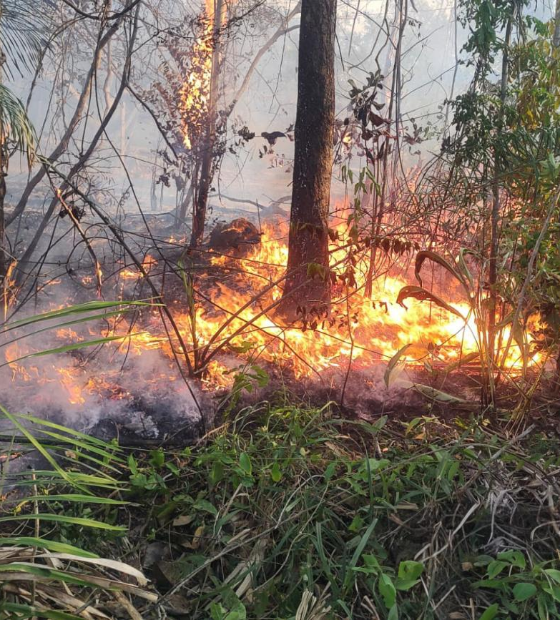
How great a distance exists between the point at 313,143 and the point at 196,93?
325 cm

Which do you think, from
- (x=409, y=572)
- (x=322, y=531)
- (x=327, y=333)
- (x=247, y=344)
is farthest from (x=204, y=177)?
(x=409, y=572)

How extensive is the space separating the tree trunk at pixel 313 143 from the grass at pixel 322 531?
197 cm

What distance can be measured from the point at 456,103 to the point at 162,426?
2699 millimetres

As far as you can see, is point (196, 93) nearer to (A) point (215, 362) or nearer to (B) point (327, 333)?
(B) point (327, 333)

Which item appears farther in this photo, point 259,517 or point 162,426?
point 162,426

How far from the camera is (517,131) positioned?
2.90 m

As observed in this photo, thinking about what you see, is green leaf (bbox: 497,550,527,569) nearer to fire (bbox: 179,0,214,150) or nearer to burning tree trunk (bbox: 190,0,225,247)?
burning tree trunk (bbox: 190,0,225,247)

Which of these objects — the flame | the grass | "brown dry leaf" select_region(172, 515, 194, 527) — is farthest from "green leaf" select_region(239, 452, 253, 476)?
the flame

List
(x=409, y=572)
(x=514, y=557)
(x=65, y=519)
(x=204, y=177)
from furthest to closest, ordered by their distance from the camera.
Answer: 1. (x=204, y=177)
2. (x=514, y=557)
3. (x=409, y=572)
4. (x=65, y=519)

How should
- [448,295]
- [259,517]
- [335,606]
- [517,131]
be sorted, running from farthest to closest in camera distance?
[448,295] → [517,131] → [259,517] → [335,606]

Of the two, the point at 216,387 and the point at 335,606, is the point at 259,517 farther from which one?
the point at 216,387

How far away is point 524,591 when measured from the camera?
1553 millimetres

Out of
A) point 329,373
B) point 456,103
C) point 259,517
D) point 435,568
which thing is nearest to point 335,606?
point 435,568

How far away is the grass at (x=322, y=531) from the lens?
1628 mm
